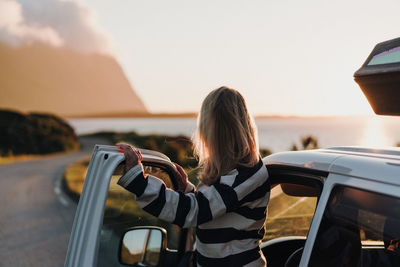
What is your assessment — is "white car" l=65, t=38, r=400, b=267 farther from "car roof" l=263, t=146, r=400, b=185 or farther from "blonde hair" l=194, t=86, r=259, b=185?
"blonde hair" l=194, t=86, r=259, b=185

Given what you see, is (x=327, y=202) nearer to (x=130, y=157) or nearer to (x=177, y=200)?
(x=177, y=200)

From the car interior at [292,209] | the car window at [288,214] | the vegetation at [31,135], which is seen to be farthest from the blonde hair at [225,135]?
the vegetation at [31,135]

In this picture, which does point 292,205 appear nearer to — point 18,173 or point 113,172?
point 113,172

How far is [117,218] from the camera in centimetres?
213

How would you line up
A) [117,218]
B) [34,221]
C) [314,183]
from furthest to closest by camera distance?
[34,221], [117,218], [314,183]

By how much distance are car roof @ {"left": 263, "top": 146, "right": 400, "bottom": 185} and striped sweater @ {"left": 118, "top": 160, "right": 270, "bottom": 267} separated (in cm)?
20

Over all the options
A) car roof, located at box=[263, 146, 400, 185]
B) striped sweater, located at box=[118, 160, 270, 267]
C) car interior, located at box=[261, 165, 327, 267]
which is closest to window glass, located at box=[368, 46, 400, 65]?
car roof, located at box=[263, 146, 400, 185]

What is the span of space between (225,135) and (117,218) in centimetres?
69

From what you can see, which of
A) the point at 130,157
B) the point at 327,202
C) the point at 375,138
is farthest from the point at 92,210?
the point at 375,138

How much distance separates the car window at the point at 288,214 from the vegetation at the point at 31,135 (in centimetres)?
2968

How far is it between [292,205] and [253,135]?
2.38ft

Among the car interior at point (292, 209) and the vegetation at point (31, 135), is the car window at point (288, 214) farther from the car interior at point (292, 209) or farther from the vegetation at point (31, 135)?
the vegetation at point (31, 135)

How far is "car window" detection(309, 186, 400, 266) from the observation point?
158cm

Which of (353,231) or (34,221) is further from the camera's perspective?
(34,221)
